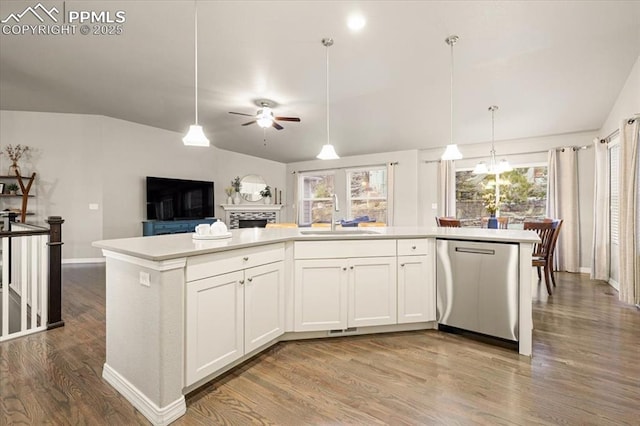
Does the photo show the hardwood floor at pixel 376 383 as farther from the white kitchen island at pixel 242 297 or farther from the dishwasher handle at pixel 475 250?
the dishwasher handle at pixel 475 250

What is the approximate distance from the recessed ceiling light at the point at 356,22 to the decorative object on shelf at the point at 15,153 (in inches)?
244

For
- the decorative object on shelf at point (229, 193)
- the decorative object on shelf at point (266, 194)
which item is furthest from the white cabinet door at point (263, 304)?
the decorative object on shelf at point (266, 194)

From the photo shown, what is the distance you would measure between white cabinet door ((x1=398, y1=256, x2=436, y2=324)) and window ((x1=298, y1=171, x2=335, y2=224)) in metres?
5.57

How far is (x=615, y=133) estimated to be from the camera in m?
4.34

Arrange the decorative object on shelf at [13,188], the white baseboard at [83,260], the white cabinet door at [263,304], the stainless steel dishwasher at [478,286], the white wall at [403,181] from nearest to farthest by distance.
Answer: the white cabinet door at [263,304] < the stainless steel dishwasher at [478,286] < the decorative object on shelf at [13,188] < the white baseboard at [83,260] < the white wall at [403,181]

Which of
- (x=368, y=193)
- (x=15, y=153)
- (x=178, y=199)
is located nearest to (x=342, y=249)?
(x=368, y=193)

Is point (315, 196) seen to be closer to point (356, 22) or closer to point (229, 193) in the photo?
point (229, 193)

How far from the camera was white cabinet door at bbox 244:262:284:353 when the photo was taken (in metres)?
2.14

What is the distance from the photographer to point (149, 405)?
1.67m

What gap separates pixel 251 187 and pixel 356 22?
19.3 ft

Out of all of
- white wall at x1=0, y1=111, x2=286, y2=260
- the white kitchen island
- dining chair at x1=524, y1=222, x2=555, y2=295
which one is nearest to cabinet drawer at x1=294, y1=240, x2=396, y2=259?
the white kitchen island

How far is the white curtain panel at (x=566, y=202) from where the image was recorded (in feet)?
17.3

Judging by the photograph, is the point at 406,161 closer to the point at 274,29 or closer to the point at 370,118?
the point at 370,118

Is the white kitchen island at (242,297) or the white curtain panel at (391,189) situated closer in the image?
the white kitchen island at (242,297)
